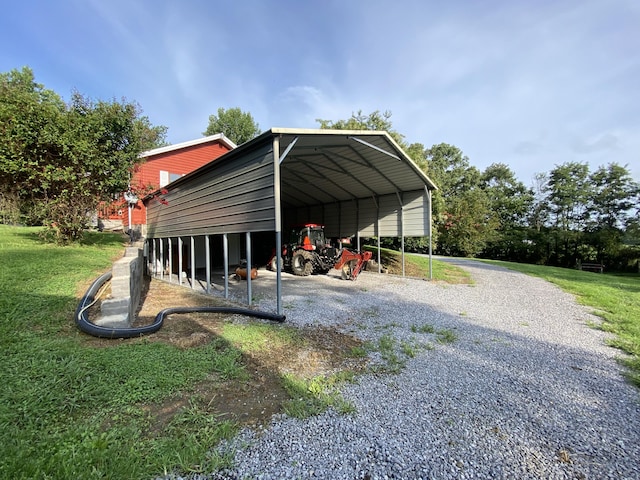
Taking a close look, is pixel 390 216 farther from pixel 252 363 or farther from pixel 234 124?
pixel 234 124

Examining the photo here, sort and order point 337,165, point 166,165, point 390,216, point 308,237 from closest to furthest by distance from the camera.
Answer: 1. point 337,165
2. point 308,237
3. point 390,216
4. point 166,165

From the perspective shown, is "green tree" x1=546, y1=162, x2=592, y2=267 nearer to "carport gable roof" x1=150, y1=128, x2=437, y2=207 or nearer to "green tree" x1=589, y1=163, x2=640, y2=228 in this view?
"green tree" x1=589, y1=163, x2=640, y2=228

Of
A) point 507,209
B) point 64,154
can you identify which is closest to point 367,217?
point 64,154

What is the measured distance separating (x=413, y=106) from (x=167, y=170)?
13.0 metres

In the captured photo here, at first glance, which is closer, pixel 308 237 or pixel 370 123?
pixel 308 237

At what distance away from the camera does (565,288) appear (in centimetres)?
847

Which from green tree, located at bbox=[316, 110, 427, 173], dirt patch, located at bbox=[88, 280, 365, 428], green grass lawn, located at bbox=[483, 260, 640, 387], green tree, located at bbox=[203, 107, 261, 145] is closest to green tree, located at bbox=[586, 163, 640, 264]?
green tree, located at bbox=[316, 110, 427, 173]

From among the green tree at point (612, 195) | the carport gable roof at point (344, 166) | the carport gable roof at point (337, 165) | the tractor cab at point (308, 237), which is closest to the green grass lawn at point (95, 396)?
the carport gable roof at point (337, 165)

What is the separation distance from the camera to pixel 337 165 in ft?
32.1

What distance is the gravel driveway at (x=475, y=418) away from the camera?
1.93 m

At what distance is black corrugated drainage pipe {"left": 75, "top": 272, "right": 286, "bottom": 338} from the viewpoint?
374cm

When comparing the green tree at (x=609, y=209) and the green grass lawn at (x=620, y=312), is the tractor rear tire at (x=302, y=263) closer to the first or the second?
the green grass lawn at (x=620, y=312)

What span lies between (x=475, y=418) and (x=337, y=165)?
8.38 meters

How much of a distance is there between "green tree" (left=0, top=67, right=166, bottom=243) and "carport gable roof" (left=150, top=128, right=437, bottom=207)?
1.83m
